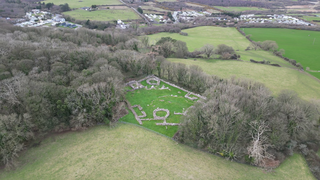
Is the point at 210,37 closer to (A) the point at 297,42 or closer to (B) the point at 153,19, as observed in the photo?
(A) the point at 297,42

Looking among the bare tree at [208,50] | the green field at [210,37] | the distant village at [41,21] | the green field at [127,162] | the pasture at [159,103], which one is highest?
the distant village at [41,21]

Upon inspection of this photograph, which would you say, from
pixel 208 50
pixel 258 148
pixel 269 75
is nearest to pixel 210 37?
pixel 208 50

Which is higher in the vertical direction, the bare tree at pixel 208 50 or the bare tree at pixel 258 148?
the bare tree at pixel 208 50

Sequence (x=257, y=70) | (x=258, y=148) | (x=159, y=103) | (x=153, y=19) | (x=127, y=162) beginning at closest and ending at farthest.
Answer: (x=258, y=148)
(x=127, y=162)
(x=159, y=103)
(x=257, y=70)
(x=153, y=19)

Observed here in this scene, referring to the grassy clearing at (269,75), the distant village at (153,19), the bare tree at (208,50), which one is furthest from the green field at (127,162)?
the distant village at (153,19)

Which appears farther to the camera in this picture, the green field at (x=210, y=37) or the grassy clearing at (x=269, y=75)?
the green field at (x=210, y=37)

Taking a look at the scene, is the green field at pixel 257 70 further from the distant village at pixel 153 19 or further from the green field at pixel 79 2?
the green field at pixel 79 2
